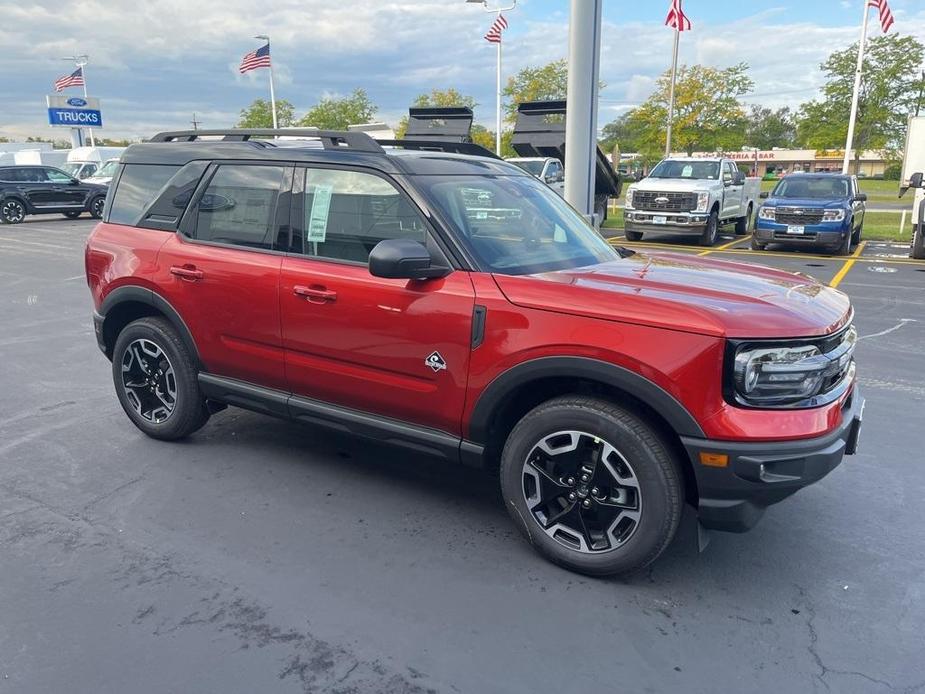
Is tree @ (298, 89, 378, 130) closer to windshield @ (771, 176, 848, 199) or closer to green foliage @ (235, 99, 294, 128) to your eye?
green foliage @ (235, 99, 294, 128)

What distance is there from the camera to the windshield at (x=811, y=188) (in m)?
15.0

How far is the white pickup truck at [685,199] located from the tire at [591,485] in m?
13.4

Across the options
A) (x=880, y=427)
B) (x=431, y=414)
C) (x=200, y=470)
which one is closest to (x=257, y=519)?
(x=200, y=470)

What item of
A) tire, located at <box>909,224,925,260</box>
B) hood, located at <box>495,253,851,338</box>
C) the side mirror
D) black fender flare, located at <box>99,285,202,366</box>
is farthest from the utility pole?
tire, located at <box>909,224,925,260</box>

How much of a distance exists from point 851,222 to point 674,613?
45.2 feet

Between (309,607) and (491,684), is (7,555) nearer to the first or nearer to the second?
(309,607)

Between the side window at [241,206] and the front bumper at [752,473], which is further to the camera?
the side window at [241,206]

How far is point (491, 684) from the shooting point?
2.39 m

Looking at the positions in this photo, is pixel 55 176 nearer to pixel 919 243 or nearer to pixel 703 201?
pixel 703 201

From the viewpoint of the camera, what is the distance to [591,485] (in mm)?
2957

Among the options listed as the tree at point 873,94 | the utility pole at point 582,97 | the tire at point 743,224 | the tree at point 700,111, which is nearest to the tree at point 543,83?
the tree at point 700,111

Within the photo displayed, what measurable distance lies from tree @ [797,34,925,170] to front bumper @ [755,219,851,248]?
30894 mm

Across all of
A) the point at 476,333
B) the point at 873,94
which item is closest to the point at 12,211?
the point at 476,333

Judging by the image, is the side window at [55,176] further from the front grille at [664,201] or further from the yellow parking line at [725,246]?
the yellow parking line at [725,246]
